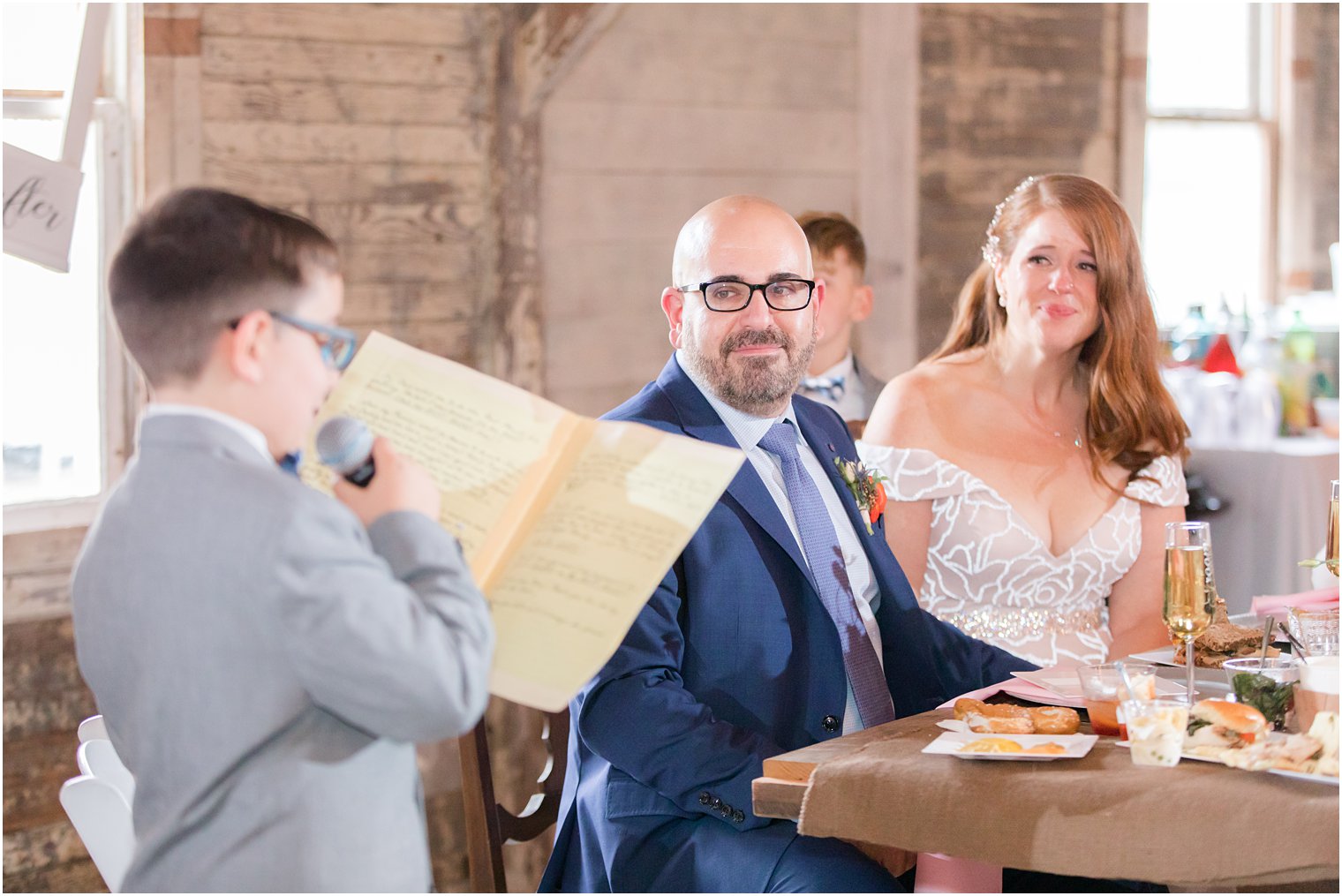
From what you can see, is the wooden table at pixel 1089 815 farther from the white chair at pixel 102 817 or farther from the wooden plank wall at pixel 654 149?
the wooden plank wall at pixel 654 149

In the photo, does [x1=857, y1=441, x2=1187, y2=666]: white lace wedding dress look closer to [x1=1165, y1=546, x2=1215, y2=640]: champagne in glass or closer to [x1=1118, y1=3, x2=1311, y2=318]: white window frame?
[x1=1165, y1=546, x2=1215, y2=640]: champagne in glass

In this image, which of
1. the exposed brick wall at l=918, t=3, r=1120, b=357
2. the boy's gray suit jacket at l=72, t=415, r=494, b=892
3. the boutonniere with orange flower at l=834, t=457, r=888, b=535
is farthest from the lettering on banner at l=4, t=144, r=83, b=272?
the exposed brick wall at l=918, t=3, r=1120, b=357

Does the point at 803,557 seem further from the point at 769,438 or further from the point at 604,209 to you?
the point at 604,209

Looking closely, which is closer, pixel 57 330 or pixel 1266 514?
pixel 57 330

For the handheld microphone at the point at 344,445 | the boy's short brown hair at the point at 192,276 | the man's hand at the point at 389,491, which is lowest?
the man's hand at the point at 389,491

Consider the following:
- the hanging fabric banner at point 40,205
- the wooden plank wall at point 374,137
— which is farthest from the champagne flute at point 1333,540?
the wooden plank wall at point 374,137

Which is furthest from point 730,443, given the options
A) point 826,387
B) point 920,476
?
point 826,387

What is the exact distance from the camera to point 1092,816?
1.38 metres

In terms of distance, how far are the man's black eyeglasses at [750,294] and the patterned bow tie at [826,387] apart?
1549 mm

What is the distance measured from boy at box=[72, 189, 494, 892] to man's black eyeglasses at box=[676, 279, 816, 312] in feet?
3.17

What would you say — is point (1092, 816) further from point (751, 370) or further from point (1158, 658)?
point (751, 370)

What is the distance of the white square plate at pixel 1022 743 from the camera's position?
1483 millimetres

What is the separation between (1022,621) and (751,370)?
37.3 inches

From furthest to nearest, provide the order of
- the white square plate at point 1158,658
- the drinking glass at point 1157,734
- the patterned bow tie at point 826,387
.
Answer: the patterned bow tie at point 826,387 → the white square plate at point 1158,658 → the drinking glass at point 1157,734
